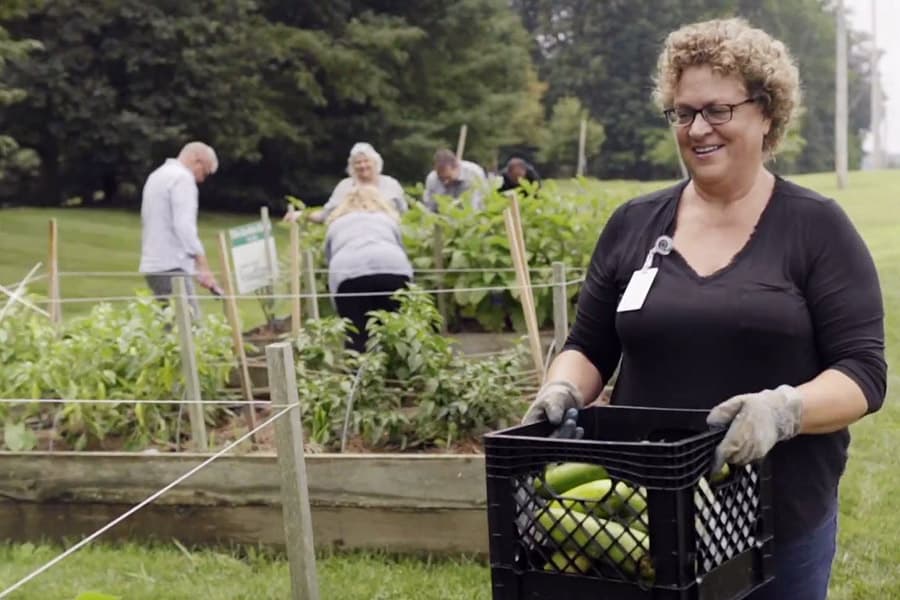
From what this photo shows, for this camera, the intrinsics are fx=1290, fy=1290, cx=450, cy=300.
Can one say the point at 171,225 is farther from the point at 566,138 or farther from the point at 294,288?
the point at 566,138

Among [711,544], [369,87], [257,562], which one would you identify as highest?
[369,87]

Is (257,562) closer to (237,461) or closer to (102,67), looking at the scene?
(237,461)

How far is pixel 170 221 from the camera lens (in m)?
8.16

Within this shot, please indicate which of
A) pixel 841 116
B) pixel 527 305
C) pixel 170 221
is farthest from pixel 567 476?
pixel 841 116

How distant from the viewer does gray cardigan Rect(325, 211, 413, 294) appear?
7.16 metres

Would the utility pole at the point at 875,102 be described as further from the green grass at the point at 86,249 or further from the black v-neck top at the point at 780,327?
the black v-neck top at the point at 780,327

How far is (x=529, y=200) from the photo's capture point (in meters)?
9.20

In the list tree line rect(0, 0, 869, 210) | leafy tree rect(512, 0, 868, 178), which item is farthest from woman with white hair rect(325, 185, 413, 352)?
leafy tree rect(512, 0, 868, 178)

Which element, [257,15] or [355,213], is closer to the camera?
[355,213]

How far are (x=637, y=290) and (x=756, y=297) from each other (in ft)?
0.75

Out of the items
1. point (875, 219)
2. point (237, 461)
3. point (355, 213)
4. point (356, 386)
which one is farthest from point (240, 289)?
point (875, 219)

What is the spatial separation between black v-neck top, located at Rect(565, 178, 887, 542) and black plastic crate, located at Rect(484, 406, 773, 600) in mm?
239

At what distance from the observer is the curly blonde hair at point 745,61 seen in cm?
225

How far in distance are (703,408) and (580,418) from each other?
0.22 m
